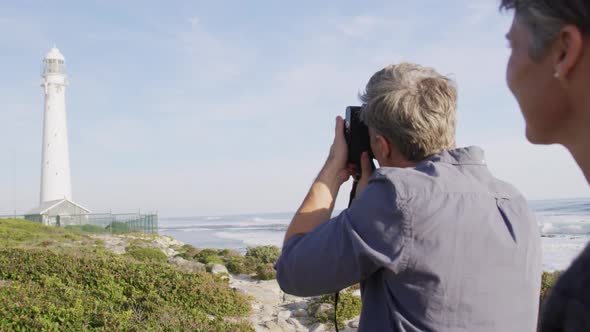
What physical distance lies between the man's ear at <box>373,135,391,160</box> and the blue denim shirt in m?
0.16

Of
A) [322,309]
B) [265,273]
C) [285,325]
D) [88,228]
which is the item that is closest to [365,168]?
[285,325]

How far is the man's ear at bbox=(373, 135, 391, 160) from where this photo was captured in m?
2.00

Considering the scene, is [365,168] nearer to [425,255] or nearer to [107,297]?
[425,255]

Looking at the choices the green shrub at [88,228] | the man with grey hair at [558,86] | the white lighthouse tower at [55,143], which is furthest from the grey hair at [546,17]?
the white lighthouse tower at [55,143]

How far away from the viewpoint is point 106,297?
293 inches

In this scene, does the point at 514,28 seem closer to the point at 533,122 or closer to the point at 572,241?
the point at 533,122

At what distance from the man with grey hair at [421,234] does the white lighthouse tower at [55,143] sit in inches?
1503

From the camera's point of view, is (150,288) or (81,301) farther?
(150,288)

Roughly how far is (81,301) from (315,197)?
538 centimetres

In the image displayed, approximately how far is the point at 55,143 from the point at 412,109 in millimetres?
39321

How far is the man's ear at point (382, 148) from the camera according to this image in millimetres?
2000

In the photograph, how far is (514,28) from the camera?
42.4 inches

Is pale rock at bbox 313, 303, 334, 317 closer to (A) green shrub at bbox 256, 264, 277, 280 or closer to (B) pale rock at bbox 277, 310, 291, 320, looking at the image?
(B) pale rock at bbox 277, 310, 291, 320

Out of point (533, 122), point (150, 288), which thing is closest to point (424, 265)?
point (533, 122)
